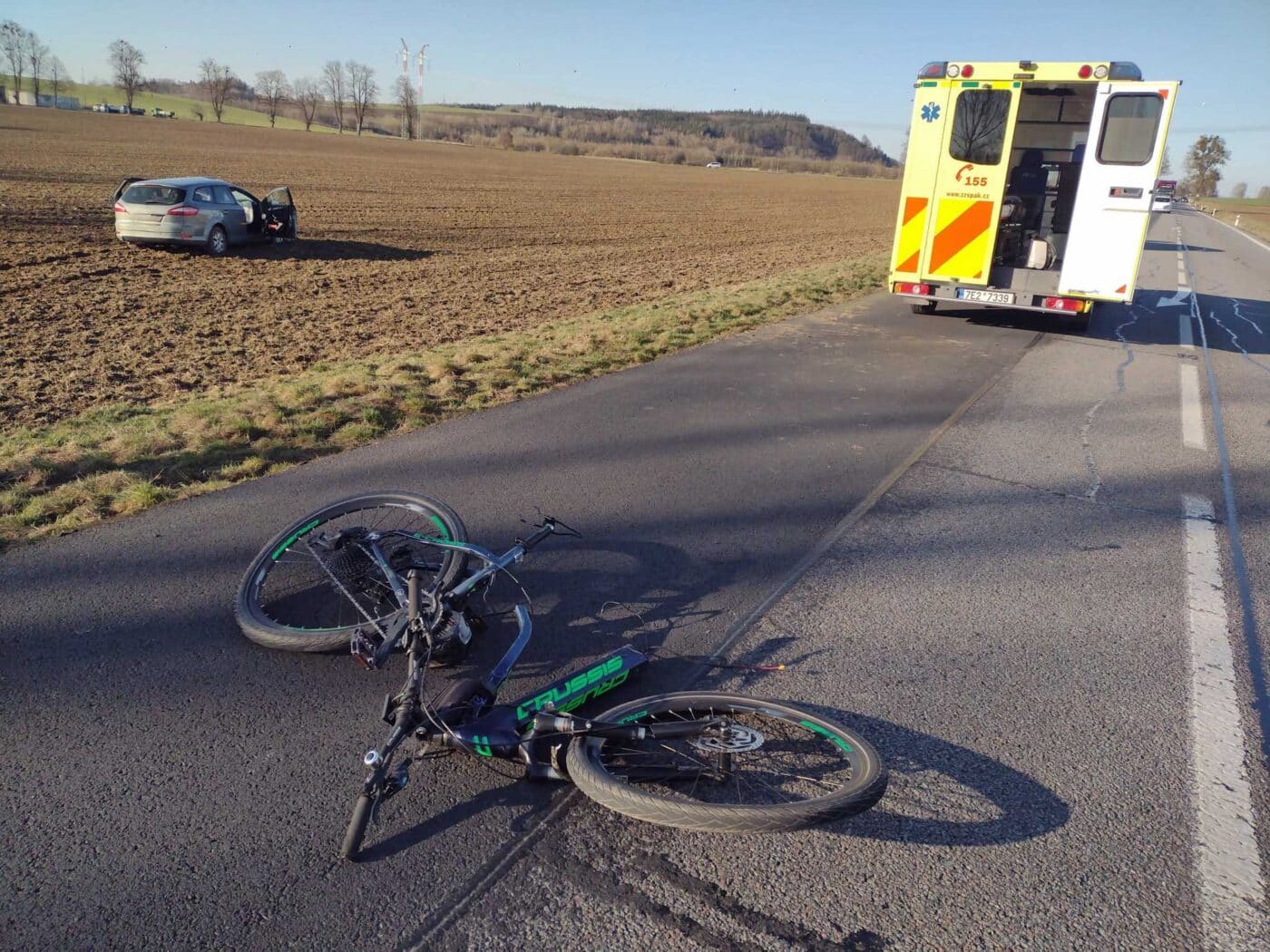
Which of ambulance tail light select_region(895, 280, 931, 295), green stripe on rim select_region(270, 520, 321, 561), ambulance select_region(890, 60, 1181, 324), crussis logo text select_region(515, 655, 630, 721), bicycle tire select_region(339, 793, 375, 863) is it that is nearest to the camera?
bicycle tire select_region(339, 793, 375, 863)

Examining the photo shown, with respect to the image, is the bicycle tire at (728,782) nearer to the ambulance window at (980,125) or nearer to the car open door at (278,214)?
the ambulance window at (980,125)

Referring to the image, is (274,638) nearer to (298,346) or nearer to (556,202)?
(298,346)

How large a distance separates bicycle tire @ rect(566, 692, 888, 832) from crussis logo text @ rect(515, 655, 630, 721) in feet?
0.59

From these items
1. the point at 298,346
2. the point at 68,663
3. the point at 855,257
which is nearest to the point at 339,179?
the point at 855,257

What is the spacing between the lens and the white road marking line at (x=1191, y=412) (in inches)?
289

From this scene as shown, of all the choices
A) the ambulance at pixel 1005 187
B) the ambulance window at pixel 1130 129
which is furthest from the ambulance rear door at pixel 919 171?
the ambulance window at pixel 1130 129

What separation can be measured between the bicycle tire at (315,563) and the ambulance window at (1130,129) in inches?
377

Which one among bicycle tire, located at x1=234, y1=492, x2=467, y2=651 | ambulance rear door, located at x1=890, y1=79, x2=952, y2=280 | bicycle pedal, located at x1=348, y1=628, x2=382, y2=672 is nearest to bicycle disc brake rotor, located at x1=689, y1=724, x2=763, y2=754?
bicycle pedal, located at x1=348, y1=628, x2=382, y2=672

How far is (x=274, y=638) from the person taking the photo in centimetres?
360

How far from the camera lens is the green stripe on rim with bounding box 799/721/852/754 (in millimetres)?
2893

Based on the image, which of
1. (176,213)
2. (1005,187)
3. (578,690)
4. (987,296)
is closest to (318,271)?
(176,213)

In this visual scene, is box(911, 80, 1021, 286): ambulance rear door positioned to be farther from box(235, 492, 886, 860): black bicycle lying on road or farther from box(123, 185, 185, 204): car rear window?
box(123, 185, 185, 204): car rear window

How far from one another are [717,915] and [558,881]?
0.46 metres

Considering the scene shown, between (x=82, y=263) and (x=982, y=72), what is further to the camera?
(x=82, y=263)
